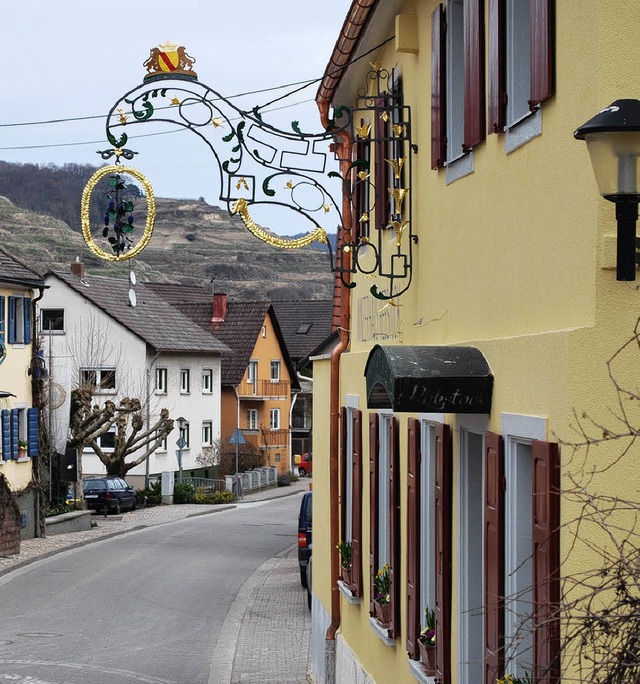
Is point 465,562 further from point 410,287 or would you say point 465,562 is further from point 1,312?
point 1,312

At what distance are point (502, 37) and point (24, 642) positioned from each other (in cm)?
1359

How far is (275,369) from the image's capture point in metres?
67.2

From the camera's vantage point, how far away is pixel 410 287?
959cm

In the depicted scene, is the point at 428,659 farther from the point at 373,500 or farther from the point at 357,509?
the point at 357,509

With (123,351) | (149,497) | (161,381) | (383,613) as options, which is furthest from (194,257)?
(383,613)

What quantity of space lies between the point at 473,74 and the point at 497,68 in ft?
1.72

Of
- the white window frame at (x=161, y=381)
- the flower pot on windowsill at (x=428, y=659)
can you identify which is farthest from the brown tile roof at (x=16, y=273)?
the flower pot on windowsill at (x=428, y=659)

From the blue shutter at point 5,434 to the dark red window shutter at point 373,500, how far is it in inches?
893

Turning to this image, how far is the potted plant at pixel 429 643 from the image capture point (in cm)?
818

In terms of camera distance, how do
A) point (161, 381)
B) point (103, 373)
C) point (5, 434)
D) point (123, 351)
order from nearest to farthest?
1. point (5, 434)
2. point (123, 351)
3. point (103, 373)
4. point (161, 381)

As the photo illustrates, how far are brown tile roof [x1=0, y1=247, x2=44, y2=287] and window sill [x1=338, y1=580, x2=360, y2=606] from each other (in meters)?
20.8

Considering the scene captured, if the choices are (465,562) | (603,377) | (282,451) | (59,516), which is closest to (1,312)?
(59,516)

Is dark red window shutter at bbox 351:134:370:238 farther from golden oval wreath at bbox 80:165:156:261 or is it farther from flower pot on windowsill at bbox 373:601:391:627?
flower pot on windowsill at bbox 373:601:391:627

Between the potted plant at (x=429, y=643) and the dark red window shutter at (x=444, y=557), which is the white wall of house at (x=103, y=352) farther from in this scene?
the dark red window shutter at (x=444, y=557)
